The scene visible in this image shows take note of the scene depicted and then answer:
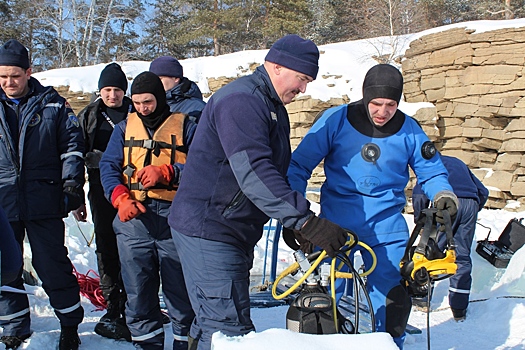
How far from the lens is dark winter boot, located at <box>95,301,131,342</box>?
3684 millimetres

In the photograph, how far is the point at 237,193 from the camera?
2387mm

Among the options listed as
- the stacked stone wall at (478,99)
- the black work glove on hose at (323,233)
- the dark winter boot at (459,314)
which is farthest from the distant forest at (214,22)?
the black work glove on hose at (323,233)

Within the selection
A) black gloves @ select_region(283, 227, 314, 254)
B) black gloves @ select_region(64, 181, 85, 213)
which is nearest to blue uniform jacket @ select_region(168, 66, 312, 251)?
black gloves @ select_region(283, 227, 314, 254)

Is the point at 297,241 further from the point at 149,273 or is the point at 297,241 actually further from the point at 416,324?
the point at 416,324

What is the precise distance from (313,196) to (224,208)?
371 inches

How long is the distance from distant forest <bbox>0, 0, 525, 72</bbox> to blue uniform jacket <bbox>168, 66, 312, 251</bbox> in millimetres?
22198

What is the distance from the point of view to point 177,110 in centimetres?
377

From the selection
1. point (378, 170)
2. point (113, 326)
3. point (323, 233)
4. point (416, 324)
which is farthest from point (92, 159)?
point (416, 324)

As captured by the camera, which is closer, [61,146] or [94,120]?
[61,146]

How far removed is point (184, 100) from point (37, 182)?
3.88 feet

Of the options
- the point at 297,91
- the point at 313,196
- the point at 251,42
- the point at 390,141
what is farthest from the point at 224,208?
the point at 251,42

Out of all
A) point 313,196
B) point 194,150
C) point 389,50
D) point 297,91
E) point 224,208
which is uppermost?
point 389,50

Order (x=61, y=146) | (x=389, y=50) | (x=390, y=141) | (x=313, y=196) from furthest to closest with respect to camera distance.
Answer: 1. (x=389, y=50)
2. (x=313, y=196)
3. (x=61, y=146)
4. (x=390, y=141)

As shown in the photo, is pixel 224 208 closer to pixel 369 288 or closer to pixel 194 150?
pixel 194 150
